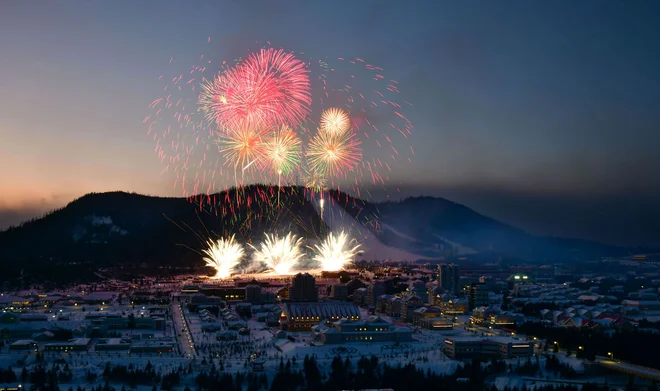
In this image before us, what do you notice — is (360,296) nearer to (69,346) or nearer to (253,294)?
(253,294)

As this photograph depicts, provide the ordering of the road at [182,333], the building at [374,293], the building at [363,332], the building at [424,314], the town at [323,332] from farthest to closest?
the building at [374,293] → the building at [424,314] → the building at [363,332] → the road at [182,333] → the town at [323,332]

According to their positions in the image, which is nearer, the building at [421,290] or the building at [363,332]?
the building at [363,332]

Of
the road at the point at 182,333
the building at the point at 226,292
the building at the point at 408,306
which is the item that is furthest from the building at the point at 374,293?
the road at the point at 182,333

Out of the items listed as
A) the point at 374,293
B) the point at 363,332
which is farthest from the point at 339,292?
the point at 363,332

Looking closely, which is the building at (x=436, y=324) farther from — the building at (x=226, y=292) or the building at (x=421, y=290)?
the building at (x=226, y=292)

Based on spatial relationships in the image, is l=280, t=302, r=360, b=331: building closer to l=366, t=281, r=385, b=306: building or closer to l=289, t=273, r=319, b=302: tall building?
l=366, t=281, r=385, b=306: building

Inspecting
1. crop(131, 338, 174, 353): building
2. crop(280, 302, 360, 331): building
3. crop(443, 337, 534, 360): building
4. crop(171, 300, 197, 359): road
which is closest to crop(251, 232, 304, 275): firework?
crop(171, 300, 197, 359): road

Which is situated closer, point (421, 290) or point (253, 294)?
point (253, 294)
